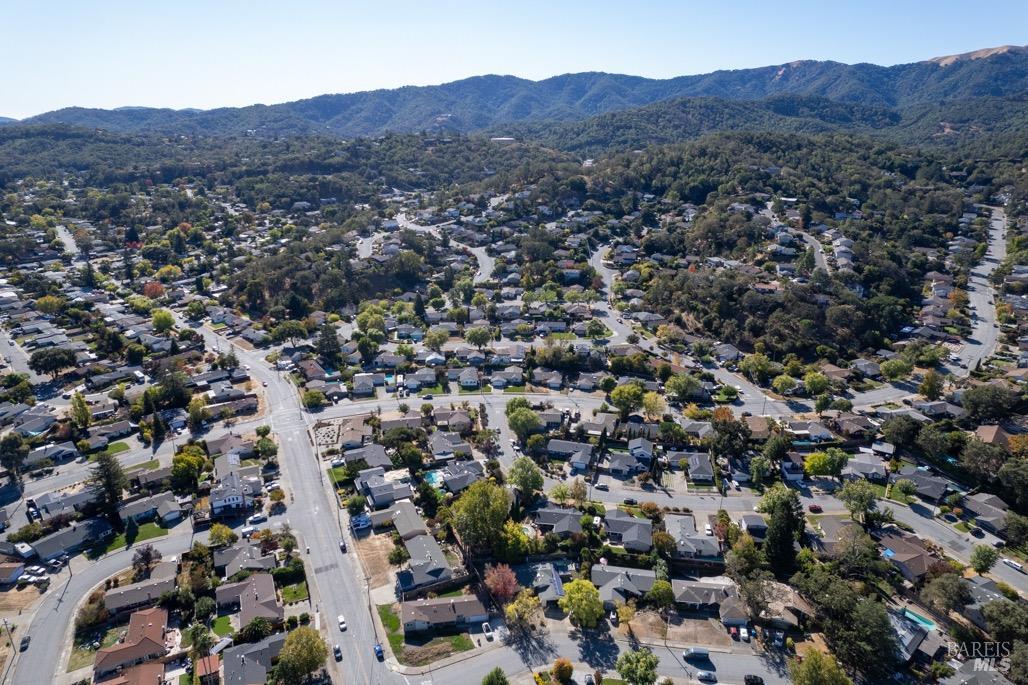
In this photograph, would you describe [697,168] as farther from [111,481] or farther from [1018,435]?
[111,481]

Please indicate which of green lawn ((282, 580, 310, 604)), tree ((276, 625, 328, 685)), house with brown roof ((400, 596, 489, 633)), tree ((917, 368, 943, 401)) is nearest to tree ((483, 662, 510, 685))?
house with brown roof ((400, 596, 489, 633))

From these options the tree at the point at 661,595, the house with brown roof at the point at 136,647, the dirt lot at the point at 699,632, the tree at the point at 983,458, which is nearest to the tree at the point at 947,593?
the dirt lot at the point at 699,632

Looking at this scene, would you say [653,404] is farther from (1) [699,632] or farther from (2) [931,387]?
(2) [931,387]

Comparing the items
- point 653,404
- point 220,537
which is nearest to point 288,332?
point 220,537

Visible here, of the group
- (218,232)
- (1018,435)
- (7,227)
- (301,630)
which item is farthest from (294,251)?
(1018,435)

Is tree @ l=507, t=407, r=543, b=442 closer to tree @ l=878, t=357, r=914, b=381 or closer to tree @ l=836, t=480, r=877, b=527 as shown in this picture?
tree @ l=836, t=480, r=877, b=527

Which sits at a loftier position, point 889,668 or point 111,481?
point 111,481
